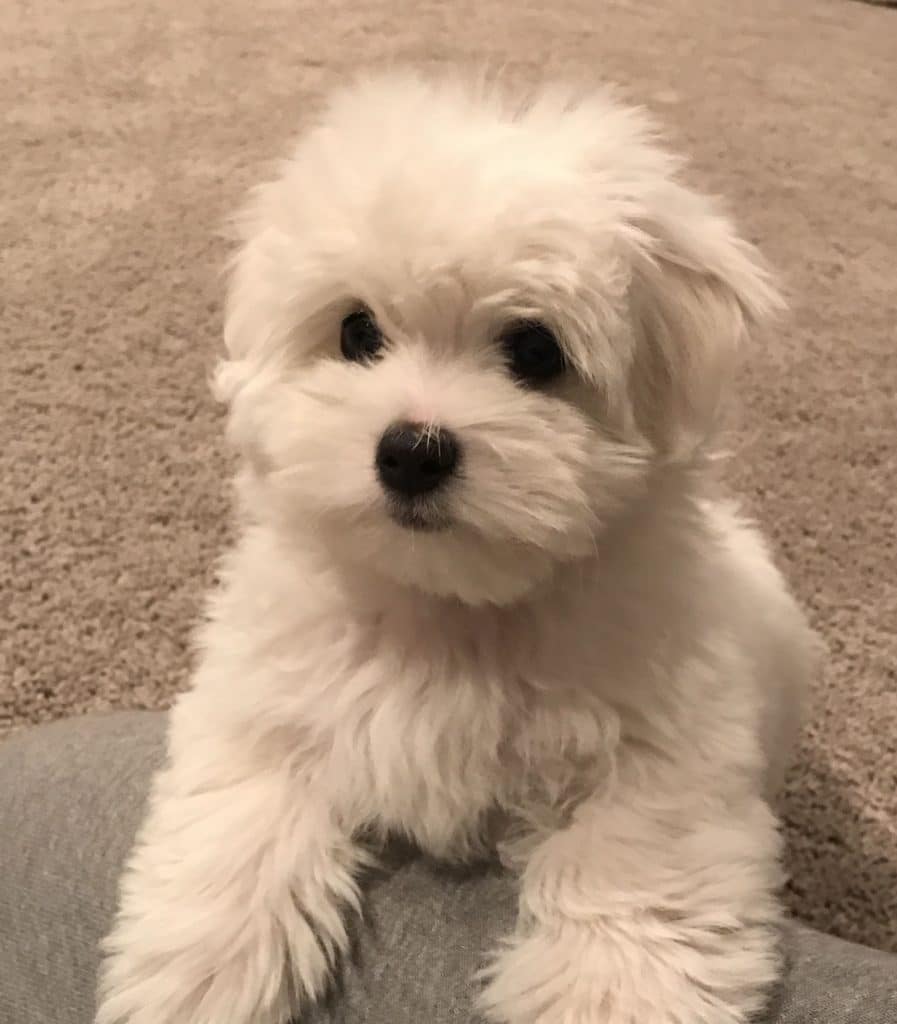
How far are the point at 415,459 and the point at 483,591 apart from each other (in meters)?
0.12

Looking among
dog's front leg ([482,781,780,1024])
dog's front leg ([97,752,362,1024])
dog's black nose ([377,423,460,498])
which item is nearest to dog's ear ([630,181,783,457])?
dog's black nose ([377,423,460,498])

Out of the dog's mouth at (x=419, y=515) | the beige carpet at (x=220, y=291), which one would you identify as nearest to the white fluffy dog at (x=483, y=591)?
the dog's mouth at (x=419, y=515)

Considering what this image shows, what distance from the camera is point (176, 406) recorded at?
6.59 feet

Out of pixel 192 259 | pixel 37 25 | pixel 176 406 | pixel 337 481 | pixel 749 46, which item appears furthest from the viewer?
pixel 749 46

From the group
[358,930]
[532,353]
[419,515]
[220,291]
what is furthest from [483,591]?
[220,291]

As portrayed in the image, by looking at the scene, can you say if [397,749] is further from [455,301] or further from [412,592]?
[455,301]

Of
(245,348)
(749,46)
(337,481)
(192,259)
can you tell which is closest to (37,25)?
(192,259)

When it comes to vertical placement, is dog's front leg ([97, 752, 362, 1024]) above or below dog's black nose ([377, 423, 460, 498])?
below

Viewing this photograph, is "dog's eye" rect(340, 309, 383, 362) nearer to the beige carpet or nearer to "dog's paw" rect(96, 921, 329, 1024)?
"dog's paw" rect(96, 921, 329, 1024)

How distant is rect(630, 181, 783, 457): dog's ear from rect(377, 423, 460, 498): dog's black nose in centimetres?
17

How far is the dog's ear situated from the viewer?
0.88 m

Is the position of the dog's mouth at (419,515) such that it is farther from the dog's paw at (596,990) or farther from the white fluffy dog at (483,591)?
the dog's paw at (596,990)

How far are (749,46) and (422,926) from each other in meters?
3.06

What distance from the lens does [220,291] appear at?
221cm
